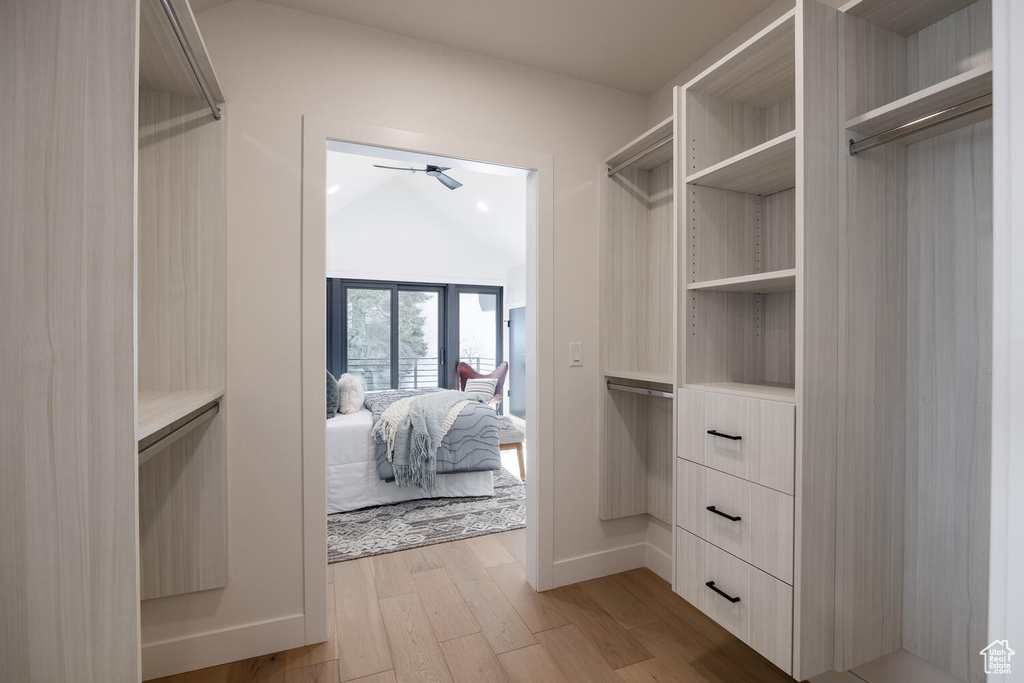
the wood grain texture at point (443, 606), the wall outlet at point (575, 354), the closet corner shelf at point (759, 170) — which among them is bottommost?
the wood grain texture at point (443, 606)

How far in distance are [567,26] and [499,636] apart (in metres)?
2.46

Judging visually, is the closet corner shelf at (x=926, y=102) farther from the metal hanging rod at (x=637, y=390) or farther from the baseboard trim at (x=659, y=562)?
the baseboard trim at (x=659, y=562)

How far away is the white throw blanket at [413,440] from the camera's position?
3326mm

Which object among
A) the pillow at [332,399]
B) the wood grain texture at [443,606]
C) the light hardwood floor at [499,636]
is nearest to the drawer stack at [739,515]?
the light hardwood floor at [499,636]

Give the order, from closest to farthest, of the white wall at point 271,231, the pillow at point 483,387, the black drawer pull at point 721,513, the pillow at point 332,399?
1. the black drawer pull at point 721,513
2. the white wall at point 271,231
3. the pillow at point 332,399
4. the pillow at point 483,387

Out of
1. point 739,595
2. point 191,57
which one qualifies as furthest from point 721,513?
point 191,57

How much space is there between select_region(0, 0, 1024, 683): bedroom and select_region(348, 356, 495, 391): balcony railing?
3698mm

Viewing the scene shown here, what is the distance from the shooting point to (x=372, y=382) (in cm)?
616

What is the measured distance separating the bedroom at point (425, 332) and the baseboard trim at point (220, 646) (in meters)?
1.33

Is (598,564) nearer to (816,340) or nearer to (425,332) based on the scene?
(816,340)

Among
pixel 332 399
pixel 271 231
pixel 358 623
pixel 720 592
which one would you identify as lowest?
pixel 358 623

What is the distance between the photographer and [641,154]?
7.01ft

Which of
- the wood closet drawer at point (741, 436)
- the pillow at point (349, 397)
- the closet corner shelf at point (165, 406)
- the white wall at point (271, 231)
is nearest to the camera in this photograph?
the closet corner shelf at point (165, 406)

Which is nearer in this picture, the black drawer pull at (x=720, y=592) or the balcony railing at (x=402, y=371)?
the black drawer pull at (x=720, y=592)
